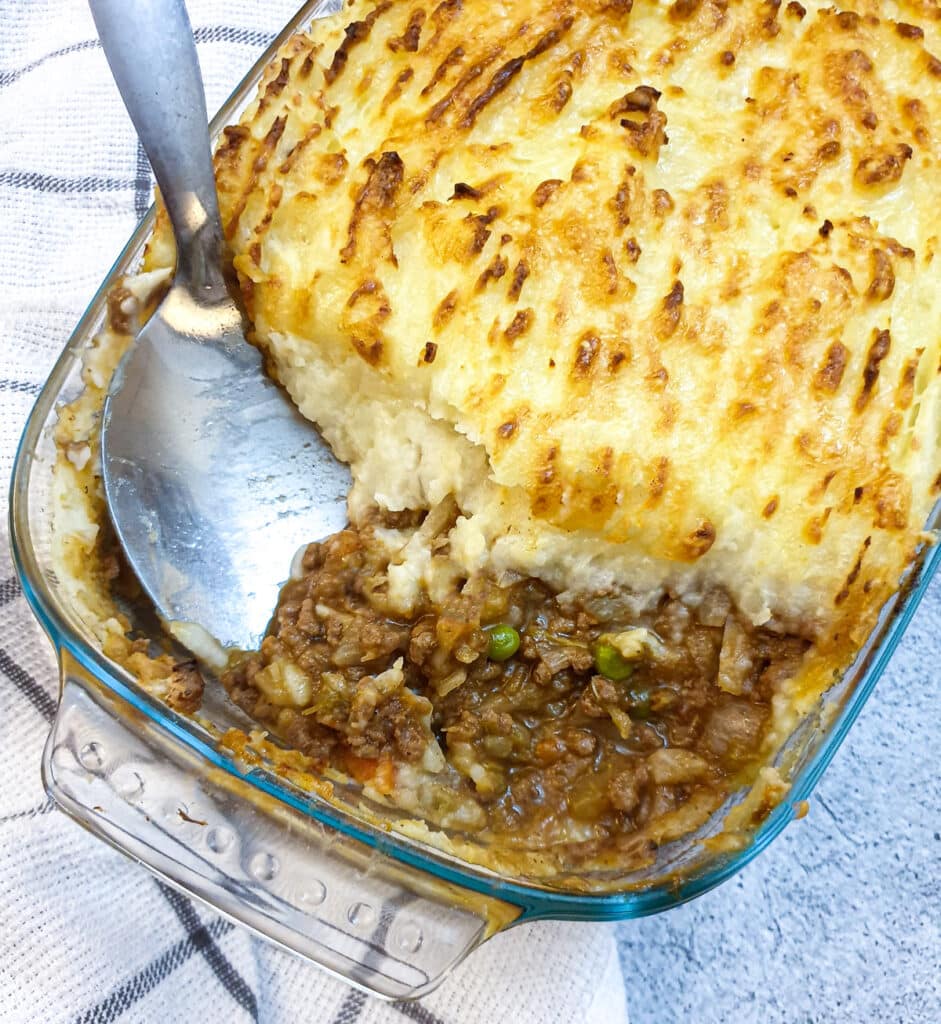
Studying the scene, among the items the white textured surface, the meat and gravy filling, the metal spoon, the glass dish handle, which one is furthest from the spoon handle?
the white textured surface

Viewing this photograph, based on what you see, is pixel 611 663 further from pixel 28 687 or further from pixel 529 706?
pixel 28 687

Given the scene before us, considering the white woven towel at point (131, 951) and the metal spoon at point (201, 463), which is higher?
the metal spoon at point (201, 463)

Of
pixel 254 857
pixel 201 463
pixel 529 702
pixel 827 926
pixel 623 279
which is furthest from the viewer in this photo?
pixel 827 926

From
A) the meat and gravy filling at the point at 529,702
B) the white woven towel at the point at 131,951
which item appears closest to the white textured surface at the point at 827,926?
the white woven towel at the point at 131,951

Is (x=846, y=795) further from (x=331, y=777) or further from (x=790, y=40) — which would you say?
(x=790, y=40)

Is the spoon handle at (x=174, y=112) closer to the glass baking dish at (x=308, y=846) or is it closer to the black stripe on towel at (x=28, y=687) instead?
the glass baking dish at (x=308, y=846)

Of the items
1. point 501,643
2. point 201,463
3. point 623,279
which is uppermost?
point 623,279

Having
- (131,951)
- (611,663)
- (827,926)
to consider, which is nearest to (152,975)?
(131,951)

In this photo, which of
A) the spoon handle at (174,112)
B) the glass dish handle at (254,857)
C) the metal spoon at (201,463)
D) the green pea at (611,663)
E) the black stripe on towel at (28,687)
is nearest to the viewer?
the glass dish handle at (254,857)

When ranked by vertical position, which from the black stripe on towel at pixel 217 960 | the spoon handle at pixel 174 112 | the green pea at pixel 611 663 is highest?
the spoon handle at pixel 174 112
